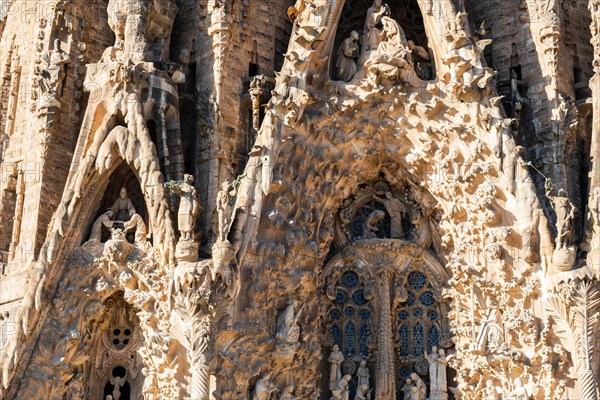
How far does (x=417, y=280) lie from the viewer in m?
13.9

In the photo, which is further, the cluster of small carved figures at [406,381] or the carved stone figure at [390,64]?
the carved stone figure at [390,64]

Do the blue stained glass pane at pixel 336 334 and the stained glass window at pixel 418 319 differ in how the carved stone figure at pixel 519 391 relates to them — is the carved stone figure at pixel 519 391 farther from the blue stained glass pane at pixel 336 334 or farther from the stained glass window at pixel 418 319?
the blue stained glass pane at pixel 336 334

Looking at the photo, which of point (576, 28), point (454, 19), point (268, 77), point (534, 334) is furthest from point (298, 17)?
point (534, 334)

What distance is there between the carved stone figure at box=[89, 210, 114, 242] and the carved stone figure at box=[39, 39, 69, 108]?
153 cm

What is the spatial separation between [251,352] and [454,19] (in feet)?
14.5

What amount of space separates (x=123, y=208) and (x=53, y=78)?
72.0 inches

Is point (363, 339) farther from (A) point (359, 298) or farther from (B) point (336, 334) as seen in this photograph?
(A) point (359, 298)

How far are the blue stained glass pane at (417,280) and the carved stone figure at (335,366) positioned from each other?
1.19 m

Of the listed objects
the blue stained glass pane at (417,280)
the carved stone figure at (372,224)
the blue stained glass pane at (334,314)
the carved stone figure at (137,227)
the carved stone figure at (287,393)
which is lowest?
the carved stone figure at (287,393)

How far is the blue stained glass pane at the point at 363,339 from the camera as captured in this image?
13.7 metres

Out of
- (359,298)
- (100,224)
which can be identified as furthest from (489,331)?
(100,224)

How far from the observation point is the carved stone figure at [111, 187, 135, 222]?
1341cm

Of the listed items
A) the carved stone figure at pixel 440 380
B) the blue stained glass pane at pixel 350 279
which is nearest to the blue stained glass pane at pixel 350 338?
the blue stained glass pane at pixel 350 279

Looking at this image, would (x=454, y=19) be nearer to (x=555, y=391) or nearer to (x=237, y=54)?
(x=237, y=54)
